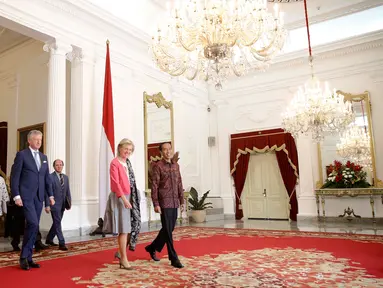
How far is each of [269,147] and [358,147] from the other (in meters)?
2.30

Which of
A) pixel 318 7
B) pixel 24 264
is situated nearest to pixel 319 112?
pixel 318 7

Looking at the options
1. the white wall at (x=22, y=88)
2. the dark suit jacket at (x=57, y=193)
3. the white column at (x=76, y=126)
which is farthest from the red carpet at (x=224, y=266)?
the white wall at (x=22, y=88)

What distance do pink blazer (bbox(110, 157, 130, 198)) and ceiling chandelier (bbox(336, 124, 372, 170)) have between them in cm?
661

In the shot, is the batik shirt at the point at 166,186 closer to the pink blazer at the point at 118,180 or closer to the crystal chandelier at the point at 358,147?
the pink blazer at the point at 118,180

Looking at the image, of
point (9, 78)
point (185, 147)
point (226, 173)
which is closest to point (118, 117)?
point (185, 147)

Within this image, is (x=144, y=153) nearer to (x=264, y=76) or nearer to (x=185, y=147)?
(x=185, y=147)

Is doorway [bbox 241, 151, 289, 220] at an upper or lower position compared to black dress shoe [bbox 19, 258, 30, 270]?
upper

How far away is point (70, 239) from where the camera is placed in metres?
5.93

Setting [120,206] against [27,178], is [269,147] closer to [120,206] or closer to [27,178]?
[120,206]

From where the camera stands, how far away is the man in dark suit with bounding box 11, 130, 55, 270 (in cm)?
352

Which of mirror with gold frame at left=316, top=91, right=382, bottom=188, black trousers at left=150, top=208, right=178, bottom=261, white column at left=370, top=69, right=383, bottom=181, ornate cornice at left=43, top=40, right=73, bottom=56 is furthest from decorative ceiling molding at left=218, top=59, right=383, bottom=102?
black trousers at left=150, top=208, right=178, bottom=261

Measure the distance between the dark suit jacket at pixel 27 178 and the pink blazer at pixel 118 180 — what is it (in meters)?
0.85

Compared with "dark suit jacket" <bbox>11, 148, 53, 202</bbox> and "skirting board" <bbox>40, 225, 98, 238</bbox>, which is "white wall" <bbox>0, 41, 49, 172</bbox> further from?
"dark suit jacket" <bbox>11, 148, 53, 202</bbox>

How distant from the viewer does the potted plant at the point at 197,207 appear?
917cm
